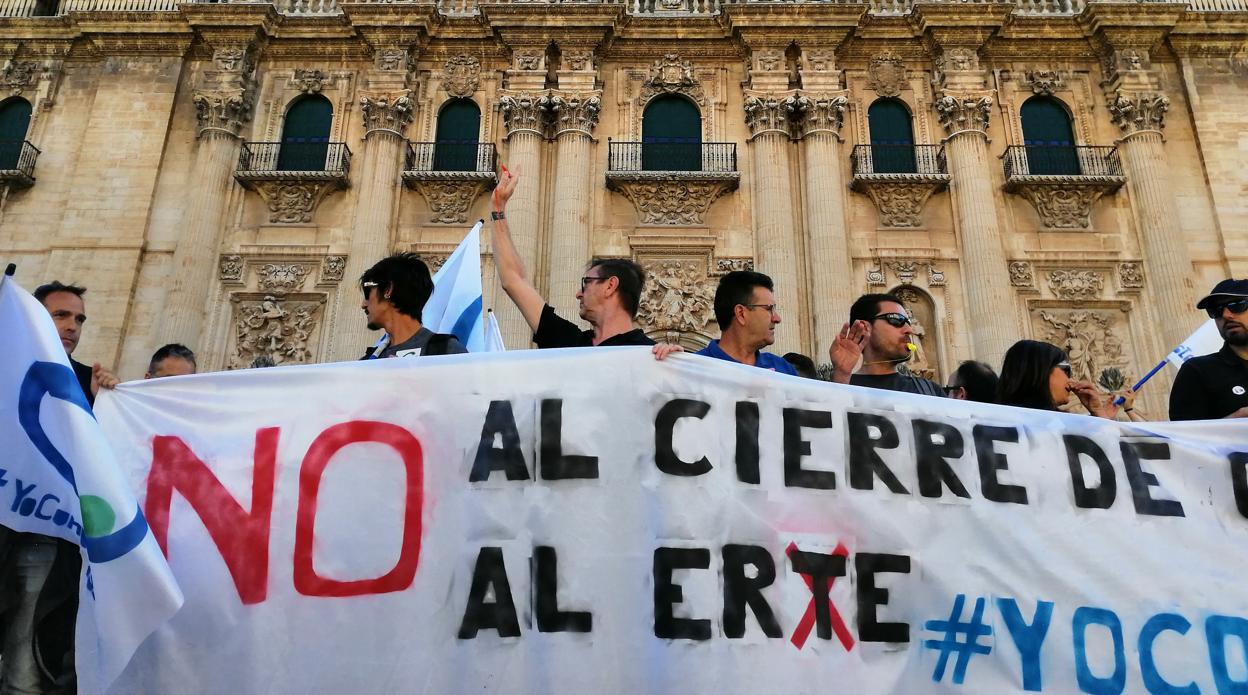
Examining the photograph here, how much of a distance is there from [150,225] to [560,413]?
16.4 m

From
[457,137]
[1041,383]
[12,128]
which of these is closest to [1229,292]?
[1041,383]

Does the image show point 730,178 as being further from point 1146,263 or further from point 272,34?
point 272,34

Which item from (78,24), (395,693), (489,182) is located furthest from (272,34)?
(395,693)

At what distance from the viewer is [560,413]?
129 inches

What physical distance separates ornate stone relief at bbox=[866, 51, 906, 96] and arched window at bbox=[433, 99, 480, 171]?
8.79 metres

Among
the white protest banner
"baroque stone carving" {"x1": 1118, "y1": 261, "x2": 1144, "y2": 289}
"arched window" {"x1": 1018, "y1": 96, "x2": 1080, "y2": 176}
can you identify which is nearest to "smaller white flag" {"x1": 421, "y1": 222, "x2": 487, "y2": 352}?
the white protest banner

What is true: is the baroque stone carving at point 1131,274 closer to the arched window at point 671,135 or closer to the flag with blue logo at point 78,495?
the arched window at point 671,135

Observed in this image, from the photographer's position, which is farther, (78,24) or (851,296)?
(78,24)

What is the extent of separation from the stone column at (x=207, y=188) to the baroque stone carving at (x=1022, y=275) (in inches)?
639

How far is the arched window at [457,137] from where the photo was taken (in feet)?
54.5

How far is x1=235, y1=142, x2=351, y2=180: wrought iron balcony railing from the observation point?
16141 millimetres

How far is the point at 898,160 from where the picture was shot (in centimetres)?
1653

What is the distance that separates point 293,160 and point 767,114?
1024 centimetres

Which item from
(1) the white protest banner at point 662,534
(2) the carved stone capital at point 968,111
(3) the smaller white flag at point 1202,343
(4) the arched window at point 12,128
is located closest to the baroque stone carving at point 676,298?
(2) the carved stone capital at point 968,111
